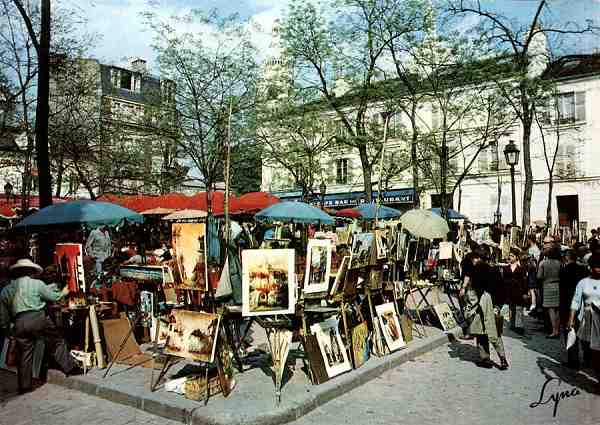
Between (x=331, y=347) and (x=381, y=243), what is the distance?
127 inches

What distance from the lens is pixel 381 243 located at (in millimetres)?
9484

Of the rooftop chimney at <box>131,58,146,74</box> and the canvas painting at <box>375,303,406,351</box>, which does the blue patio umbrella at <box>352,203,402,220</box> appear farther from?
the rooftop chimney at <box>131,58,146,74</box>

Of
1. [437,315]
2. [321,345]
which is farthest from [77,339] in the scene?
[437,315]

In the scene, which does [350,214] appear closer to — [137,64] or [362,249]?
[362,249]

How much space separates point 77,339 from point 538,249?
1122 centimetres

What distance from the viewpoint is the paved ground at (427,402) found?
5465 millimetres

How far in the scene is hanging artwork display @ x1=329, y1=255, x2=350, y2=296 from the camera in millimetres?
7191

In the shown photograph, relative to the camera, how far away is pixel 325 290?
7086mm

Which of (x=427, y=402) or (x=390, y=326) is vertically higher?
(x=390, y=326)

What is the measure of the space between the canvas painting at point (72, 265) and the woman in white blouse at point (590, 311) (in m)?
6.67

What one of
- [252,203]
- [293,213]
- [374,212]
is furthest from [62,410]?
[374,212]

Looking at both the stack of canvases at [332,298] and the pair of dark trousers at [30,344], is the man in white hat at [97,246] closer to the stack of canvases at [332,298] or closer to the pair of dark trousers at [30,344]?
the pair of dark trousers at [30,344]

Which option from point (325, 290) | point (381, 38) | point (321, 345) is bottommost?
point (321, 345)

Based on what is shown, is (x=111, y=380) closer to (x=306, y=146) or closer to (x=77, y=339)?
(x=77, y=339)
